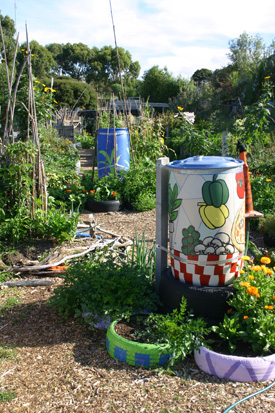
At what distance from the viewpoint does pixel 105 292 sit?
9.90 feet

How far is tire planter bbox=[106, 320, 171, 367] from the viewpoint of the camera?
99.4 inches

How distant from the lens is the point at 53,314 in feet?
11.0

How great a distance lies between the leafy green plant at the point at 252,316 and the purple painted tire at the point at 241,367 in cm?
10

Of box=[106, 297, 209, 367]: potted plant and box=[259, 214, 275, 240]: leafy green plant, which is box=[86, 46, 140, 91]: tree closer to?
box=[259, 214, 275, 240]: leafy green plant

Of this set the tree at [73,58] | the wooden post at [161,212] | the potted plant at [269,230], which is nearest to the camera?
the wooden post at [161,212]

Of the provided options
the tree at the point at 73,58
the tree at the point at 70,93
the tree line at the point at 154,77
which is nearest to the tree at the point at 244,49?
the tree line at the point at 154,77

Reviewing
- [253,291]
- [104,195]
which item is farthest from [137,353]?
[104,195]

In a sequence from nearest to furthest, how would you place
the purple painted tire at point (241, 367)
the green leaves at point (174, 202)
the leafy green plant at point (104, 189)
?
the purple painted tire at point (241, 367) < the green leaves at point (174, 202) < the leafy green plant at point (104, 189)

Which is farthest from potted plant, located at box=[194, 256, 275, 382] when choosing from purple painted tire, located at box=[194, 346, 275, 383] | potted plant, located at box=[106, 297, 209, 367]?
potted plant, located at box=[106, 297, 209, 367]

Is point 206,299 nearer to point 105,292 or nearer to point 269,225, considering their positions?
point 105,292

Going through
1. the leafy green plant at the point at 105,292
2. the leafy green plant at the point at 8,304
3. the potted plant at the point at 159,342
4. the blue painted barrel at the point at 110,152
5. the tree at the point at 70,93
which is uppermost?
the tree at the point at 70,93

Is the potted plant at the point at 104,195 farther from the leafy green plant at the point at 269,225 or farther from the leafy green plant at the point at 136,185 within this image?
the leafy green plant at the point at 269,225

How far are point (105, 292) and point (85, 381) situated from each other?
727 mm

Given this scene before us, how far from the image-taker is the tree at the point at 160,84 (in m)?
30.0
